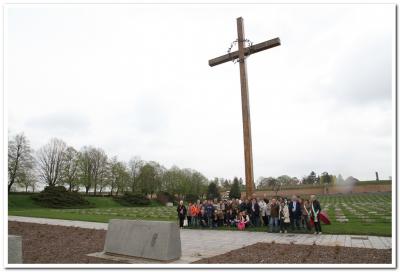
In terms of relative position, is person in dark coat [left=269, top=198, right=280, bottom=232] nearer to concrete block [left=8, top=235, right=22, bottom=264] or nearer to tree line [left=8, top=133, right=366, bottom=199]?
concrete block [left=8, top=235, right=22, bottom=264]

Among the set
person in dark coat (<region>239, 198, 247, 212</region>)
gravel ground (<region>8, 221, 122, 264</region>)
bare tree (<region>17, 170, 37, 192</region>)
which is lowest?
gravel ground (<region>8, 221, 122, 264</region>)

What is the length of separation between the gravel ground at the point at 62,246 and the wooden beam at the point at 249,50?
28.6ft

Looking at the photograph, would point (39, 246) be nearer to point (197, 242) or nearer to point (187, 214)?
point (197, 242)

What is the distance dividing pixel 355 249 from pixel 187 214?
36.3ft

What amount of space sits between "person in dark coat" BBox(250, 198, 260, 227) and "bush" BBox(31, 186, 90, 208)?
36562mm

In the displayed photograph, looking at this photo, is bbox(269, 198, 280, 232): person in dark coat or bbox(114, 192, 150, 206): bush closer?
bbox(269, 198, 280, 232): person in dark coat

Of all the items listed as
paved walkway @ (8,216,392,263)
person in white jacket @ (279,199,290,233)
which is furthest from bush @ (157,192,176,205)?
paved walkway @ (8,216,392,263)

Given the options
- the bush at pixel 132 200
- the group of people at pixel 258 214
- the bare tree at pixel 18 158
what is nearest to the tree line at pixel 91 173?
the bare tree at pixel 18 158

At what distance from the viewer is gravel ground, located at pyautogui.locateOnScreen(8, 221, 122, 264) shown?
959 cm

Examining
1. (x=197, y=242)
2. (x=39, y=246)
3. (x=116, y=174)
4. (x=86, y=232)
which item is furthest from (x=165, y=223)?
(x=116, y=174)

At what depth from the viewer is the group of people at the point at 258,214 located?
16.3 metres

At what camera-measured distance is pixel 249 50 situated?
16047 mm

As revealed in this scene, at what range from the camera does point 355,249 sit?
10375 millimetres

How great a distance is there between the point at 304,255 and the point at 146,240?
4012 mm
